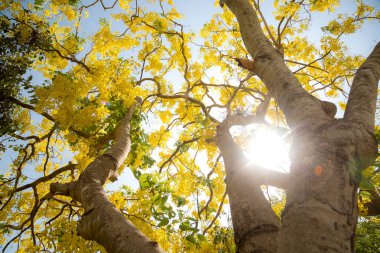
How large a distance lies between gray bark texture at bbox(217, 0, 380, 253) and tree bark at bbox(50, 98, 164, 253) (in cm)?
71

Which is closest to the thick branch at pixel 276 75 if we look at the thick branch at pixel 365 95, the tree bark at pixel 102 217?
the thick branch at pixel 365 95

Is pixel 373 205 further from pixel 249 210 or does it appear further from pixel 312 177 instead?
pixel 312 177

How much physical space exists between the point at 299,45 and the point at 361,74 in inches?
268

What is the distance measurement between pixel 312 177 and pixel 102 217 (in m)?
1.58

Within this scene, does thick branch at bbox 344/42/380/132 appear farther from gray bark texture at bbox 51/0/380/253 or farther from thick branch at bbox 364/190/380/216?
thick branch at bbox 364/190/380/216

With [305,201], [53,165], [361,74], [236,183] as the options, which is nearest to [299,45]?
[361,74]

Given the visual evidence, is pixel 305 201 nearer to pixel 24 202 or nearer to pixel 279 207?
pixel 279 207

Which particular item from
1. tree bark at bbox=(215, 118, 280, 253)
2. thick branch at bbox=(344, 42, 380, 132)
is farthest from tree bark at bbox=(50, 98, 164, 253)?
thick branch at bbox=(344, 42, 380, 132)

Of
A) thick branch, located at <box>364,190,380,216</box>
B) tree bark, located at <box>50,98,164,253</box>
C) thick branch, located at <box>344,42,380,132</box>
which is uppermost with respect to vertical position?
thick branch, located at <box>364,190,380,216</box>

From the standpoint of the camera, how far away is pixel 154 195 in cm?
402

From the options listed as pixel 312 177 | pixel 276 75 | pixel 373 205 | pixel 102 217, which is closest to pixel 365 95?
pixel 276 75

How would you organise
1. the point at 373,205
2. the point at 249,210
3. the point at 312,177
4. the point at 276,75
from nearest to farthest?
1. the point at 312,177
2. the point at 249,210
3. the point at 276,75
4. the point at 373,205

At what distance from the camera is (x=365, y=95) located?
6.42 feet

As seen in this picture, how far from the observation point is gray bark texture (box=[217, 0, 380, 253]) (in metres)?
1.27
